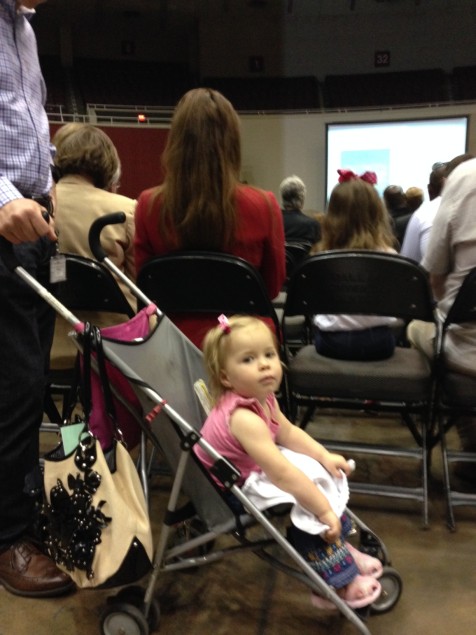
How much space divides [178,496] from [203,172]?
957mm

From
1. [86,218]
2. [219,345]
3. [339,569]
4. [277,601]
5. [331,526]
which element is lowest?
[277,601]

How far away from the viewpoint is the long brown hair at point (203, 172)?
177cm

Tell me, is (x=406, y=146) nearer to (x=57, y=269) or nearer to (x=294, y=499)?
(x=57, y=269)

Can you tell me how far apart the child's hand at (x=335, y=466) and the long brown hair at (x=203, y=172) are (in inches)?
29.6

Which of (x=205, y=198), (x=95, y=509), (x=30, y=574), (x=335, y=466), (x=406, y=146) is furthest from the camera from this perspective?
(x=406, y=146)

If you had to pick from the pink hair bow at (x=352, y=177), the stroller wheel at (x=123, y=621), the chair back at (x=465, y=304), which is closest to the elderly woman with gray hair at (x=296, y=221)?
the pink hair bow at (x=352, y=177)

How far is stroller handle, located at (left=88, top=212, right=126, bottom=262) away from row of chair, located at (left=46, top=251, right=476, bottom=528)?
20 cm

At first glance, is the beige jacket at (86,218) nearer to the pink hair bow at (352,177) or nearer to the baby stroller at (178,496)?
the baby stroller at (178,496)

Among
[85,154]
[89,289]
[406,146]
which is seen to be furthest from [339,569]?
[406,146]

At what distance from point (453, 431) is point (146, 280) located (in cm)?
167

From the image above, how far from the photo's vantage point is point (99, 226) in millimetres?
1564

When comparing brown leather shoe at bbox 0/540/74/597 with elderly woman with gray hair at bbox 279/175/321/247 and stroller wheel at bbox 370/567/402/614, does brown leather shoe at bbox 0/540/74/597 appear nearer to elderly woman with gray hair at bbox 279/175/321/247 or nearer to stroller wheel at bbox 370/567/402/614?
stroller wheel at bbox 370/567/402/614

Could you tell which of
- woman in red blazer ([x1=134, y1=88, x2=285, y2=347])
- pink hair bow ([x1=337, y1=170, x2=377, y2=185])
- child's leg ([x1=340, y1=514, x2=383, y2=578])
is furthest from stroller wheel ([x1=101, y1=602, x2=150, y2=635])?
pink hair bow ([x1=337, y1=170, x2=377, y2=185])

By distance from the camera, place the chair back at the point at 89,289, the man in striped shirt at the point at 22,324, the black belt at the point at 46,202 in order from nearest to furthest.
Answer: the man in striped shirt at the point at 22,324 → the black belt at the point at 46,202 → the chair back at the point at 89,289
